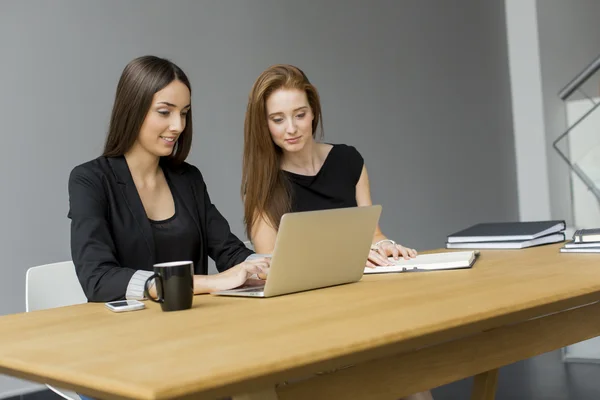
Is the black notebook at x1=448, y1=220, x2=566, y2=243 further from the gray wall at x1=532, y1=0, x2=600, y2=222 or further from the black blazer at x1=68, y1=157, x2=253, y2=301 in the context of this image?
the gray wall at x1=532, y1=0, x2=600, y2=222

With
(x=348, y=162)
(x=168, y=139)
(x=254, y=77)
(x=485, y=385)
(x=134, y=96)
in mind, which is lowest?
(x=485, y=385)

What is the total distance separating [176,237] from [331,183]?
67 centimetres

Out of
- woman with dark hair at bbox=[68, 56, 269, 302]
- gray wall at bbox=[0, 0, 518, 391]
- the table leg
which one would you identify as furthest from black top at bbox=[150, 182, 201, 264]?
gray wall at bbox=[0, 0, 518, 391]

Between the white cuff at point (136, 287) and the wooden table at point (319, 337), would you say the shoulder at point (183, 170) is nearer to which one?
the white cuff at point (136, 287)

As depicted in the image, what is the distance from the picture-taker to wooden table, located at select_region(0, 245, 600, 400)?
842 mm

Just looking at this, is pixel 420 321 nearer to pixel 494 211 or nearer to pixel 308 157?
pixel 308 157

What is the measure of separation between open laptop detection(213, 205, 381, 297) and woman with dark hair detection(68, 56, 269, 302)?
0.52 meters

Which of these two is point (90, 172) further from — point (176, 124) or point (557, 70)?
point (557, 70)

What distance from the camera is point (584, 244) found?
6.15 ft

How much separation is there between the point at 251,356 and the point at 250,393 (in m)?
0.04

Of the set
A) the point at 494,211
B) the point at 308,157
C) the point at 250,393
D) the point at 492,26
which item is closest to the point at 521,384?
the point at 308,157

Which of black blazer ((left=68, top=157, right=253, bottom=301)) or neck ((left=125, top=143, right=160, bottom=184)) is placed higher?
neck ((left=125, top=143, right=160, bottom=184))

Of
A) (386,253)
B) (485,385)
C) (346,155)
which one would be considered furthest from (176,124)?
(485,385)

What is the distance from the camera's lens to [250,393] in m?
0.88
